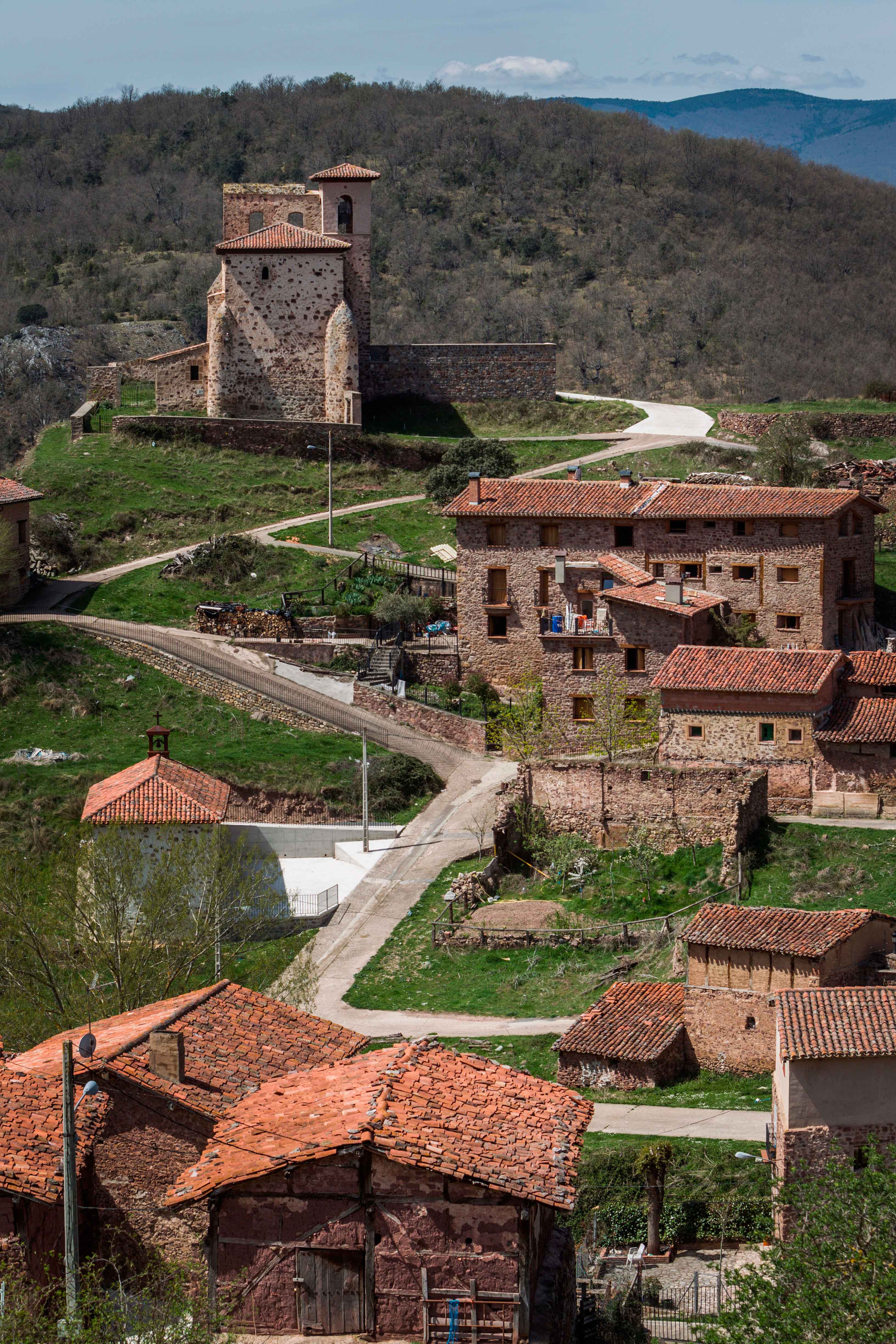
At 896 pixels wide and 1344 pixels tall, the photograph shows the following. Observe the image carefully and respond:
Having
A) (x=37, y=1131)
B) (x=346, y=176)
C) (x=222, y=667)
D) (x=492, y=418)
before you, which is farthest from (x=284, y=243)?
(x=37, y=1131)

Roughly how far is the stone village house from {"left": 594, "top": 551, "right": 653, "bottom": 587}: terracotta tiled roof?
20302 millimetres

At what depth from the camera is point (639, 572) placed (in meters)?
59.0

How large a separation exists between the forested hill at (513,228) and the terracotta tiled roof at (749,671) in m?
55.1

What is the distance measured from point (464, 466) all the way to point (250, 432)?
28.4 ft

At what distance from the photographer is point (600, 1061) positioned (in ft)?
126

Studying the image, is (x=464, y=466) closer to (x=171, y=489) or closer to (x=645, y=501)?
(x=171, y=489)

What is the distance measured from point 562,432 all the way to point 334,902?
35.6 metres

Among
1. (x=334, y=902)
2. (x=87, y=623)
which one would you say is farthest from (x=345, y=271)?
(x=334, y=902)

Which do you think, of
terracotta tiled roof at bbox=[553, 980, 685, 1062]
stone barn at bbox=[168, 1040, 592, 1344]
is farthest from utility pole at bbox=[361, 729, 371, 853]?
stone barn at bbox=[168, 1040, 592, 1344]

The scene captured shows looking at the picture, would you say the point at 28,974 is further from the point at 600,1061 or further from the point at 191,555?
the point at 191,555

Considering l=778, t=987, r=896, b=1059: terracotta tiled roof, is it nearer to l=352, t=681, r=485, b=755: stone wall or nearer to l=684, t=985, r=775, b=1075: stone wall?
l=684, t=985, r=775, b=1075: stone wall

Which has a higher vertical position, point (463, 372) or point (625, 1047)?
point (463, 372)

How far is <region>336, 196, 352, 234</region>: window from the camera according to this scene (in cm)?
8119

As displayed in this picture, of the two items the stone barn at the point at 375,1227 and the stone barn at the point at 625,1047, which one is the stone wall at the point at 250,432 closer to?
the stone barn at the point at 625,1047
